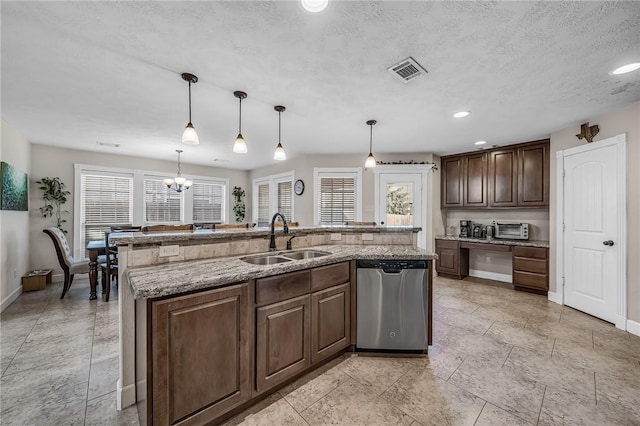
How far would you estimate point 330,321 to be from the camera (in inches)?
87.0

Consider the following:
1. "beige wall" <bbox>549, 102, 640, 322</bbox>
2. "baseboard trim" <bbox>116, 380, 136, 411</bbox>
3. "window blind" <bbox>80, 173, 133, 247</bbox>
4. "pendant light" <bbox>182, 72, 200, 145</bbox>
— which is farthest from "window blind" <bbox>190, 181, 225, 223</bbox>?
"beige wall" <bbox>549, 102, 640, 322</bbox>

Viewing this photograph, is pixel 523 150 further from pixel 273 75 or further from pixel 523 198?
pixel 273 75

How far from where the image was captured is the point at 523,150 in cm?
439

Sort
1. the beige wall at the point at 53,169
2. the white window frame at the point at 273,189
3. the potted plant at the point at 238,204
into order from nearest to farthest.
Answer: the beige wall at the point at 53,169 → the white window frame at the point at 273,189 → the potted plant at the point at 238,204

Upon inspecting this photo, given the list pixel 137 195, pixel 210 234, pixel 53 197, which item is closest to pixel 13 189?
pixel 53 197

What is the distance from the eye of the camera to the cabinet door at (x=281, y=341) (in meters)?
1.76

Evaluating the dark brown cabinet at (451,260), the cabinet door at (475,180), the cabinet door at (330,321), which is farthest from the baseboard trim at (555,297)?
the cabinet door at (330,321)

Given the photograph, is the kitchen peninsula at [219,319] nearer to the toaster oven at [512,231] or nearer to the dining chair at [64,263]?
the dining chair at [64,263]

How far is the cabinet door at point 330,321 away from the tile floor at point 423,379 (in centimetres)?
18

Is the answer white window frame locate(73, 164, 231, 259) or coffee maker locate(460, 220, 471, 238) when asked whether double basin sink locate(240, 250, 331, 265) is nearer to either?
coffee maker locate(460, 220, 471, 238)

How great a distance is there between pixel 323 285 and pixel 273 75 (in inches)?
73.9

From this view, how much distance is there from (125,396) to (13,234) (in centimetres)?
388

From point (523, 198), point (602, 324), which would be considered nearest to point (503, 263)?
point (523, 198)

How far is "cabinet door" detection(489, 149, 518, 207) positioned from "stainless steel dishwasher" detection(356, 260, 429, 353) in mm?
3280
